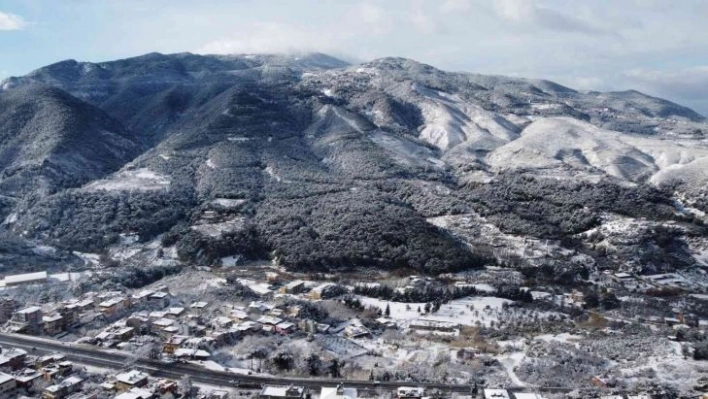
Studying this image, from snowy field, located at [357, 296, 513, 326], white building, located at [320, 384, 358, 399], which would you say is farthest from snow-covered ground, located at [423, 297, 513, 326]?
white building, located at [320, 384, 358, 399]

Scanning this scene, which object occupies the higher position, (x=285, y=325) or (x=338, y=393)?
(x=285, y=325)

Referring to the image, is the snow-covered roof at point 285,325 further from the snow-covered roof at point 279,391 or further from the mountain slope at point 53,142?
the mountain slope at point 53,142

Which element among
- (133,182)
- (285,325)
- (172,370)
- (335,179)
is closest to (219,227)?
(133,182)

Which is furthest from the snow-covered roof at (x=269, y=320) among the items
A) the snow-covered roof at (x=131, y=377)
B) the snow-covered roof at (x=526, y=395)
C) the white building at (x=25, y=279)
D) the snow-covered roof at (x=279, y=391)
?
the white building at (x=25, y=279)

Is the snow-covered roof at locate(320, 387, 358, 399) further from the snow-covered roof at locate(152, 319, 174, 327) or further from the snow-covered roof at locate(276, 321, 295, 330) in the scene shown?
the snow-covered roof at locate(152, 319, 174, 327)

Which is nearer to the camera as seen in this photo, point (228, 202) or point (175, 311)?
point (175, 311)

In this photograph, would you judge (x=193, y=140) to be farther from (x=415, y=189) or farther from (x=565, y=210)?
(x=565, y=210)

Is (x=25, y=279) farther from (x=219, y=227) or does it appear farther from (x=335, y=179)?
A: (x=335, y=179)

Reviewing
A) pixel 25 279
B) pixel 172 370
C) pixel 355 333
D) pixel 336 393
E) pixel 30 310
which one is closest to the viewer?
pixel 336 393
